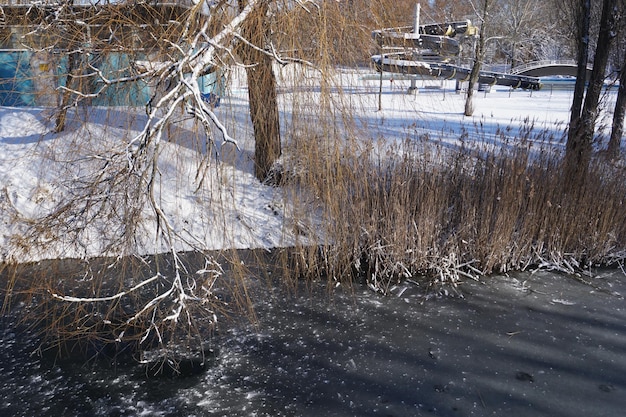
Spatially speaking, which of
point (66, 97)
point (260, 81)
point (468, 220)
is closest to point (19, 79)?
point (66, 97)

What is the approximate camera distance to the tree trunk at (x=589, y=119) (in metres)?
5.64

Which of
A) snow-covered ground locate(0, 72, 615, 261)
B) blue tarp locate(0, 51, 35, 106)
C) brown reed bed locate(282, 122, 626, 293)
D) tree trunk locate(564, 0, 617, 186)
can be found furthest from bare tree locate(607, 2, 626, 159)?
blue tarp locate(0, 51, 35, 106)

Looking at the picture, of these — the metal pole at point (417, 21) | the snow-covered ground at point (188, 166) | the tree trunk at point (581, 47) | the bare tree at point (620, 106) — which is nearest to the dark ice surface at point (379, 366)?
the snow-covered ground at point (188, 166)

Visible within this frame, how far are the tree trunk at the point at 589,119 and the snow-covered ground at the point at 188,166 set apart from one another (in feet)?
0.67

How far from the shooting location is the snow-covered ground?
3.88 metres

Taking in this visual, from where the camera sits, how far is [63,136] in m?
4.53

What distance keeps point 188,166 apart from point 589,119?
4.52 metres

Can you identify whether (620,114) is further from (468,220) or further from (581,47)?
(468,220)

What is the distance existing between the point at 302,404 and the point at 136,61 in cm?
250

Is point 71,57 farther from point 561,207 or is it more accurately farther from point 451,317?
point 561,207

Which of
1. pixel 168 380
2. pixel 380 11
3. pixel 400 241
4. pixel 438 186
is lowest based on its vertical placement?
pixel 168 380

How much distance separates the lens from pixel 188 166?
5.49 m

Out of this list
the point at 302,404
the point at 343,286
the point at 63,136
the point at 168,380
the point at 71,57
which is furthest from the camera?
the point at 343,286

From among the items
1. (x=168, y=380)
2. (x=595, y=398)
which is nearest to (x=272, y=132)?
(x=168, y=380)
